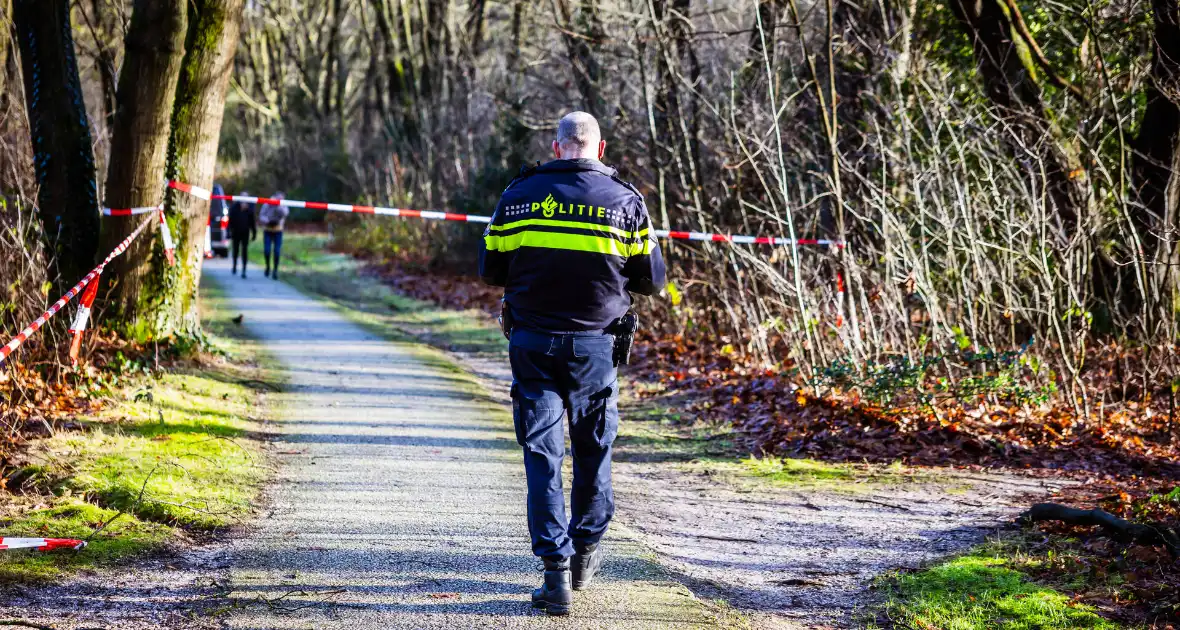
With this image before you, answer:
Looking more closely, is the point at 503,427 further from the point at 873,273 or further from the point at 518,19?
the point at 518,19

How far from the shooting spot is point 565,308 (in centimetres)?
477

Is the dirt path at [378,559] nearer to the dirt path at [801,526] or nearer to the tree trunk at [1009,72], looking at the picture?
the dirt path at [801,526]

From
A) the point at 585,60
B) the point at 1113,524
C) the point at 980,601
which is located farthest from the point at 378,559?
the point at 585,60

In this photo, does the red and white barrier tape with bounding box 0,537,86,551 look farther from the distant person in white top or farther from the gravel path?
the distant person in white top

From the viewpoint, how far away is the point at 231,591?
4.87 metres

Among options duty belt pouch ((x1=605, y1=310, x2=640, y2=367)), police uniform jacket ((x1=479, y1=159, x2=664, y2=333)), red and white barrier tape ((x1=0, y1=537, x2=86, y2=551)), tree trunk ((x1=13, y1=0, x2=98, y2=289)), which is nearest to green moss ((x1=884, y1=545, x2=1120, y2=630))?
duty belt pouch ((x1=605, y1=310, x2=640, y2=367))

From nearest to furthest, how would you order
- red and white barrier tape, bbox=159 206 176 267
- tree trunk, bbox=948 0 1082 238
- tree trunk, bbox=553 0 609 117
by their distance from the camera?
red and white barrier tape, bbox=159 206 176 267 → tree trunk, bbox=948 0 1082 238 → tree trunk, bbox=553 0 609 117

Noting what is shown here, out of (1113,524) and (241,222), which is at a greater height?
(241,222)

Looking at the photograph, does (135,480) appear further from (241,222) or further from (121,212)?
(241,222)

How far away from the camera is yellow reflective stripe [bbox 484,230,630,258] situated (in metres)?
4.72

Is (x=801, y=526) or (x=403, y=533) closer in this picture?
(x=403, y=533)

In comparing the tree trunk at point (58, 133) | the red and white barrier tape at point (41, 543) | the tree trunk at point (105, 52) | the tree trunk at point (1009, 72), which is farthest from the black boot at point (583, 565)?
the tree trunk at point (105, 52)

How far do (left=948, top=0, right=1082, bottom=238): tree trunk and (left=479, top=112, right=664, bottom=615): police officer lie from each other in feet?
24.9

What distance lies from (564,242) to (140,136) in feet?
22.5
